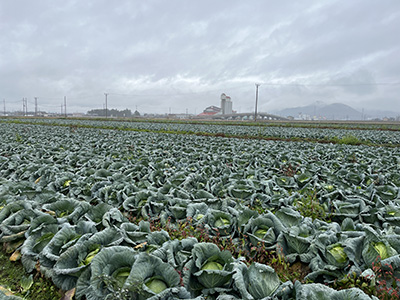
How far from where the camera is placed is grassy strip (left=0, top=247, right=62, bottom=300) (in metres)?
2.83

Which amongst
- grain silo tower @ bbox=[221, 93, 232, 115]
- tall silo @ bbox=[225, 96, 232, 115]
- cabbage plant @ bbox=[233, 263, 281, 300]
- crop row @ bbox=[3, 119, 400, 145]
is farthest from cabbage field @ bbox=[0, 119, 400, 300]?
tall silo @ bbox=[225, 96, 232, 115]

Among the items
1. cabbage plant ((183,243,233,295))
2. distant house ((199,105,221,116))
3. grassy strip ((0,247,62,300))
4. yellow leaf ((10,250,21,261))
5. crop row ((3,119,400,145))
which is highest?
distant house ((199,105,221,116))

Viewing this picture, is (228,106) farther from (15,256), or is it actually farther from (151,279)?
(151,279)

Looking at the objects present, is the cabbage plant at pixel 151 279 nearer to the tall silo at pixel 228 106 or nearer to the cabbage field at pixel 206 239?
the cabbage field at pixel 206 239

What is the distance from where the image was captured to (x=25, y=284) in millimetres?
2967

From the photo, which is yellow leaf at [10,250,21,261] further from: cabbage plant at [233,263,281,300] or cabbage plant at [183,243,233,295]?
cabbage plant at [233,263,281,300]

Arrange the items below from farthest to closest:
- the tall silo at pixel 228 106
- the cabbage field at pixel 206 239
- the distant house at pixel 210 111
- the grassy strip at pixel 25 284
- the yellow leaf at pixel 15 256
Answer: the distant house at pixel 210 111
the tall silo at pixel 228 106
the yellow leaf at pixel 15 256
the grassy strip at pixel 25 284
the cabbage field at pixel 206 239

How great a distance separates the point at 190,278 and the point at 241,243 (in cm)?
124

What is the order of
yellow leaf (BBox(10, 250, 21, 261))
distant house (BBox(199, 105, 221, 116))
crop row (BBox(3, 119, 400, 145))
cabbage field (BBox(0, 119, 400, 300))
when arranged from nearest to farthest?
cabbage field (BBox(0, 119, 400, 300)) < yellow leaf (BBox(10, 250, 21, 261)) < crop row (BBox(3, 119, 400, 145)) < distant house (BBox(199, 105, 221, 116))

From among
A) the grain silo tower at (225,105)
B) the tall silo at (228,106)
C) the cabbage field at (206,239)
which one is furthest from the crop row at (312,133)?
the tall silo at (228,106)

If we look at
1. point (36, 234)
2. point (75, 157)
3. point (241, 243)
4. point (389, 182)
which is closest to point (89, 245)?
point (36, 234)

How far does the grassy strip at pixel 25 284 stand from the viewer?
283 centimetres

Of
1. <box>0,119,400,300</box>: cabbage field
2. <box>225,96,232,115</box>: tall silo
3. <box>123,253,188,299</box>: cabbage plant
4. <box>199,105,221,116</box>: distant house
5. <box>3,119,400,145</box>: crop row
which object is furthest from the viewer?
<box>199,105,221,116</box>: distant house

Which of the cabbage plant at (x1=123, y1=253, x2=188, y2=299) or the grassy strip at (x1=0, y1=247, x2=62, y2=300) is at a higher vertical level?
the cabbage plant at (x1=123, y1=253, x2=188, y2=299)
